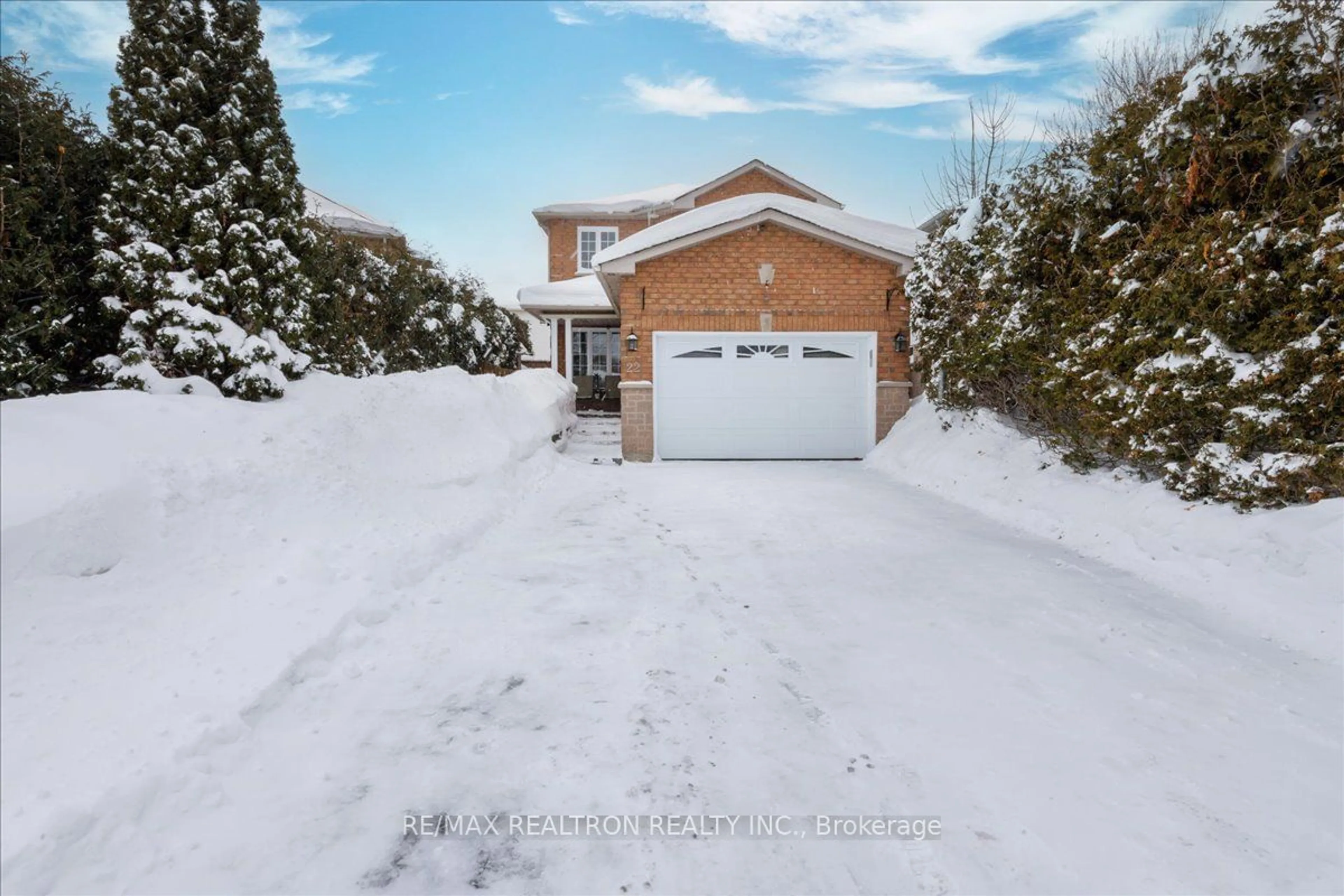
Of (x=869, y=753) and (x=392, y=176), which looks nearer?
(x=869, y=753)

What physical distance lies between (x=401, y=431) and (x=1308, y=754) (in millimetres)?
7008

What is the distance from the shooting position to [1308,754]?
8.75 feet

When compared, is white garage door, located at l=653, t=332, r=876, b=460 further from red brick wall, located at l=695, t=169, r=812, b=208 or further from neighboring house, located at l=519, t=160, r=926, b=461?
red brick wall, located at l=695, t=169, r=812, b=208

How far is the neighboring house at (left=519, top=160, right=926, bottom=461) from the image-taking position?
11531 mm

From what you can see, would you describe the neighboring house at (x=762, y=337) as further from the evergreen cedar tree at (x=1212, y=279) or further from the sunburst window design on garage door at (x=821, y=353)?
the evergreen cedar tree at (x=1212, y=279)

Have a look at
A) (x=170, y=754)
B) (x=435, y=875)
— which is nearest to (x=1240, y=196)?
(x=435, y=875)

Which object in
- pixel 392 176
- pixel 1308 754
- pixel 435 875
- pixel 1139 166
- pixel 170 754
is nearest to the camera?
pixel 435 875

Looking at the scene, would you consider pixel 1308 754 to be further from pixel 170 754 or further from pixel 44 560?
pixel 44 560

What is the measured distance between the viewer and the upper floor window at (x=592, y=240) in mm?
22234

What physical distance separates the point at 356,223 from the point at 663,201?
408 inches

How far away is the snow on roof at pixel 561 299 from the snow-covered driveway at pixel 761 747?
45.0 feet

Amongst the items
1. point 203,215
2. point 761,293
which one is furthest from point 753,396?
point 203,215

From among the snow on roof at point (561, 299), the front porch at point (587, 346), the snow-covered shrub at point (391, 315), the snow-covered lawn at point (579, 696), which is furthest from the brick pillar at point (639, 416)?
the front porch at point (587, 346)

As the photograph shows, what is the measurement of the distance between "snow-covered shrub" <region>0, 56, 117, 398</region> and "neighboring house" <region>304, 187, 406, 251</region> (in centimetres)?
926
